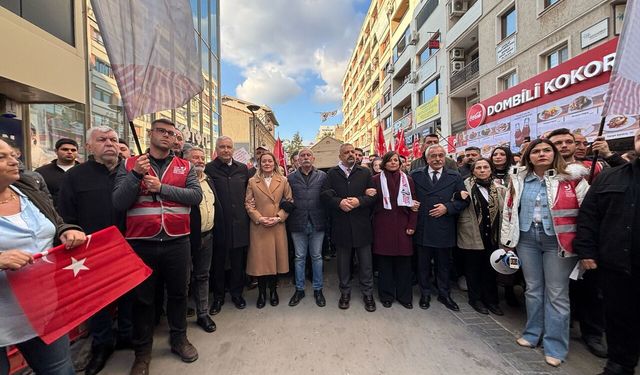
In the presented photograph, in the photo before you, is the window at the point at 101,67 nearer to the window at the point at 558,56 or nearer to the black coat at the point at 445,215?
the black coat at the point at 445,215

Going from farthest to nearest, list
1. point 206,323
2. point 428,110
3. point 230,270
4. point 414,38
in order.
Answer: point 414,38, point 428,110, point 230,270, point 206,323

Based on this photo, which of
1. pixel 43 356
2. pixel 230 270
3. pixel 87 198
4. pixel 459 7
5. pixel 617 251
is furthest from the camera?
pixel 459 7

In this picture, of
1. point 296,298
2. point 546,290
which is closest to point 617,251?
point 546,290

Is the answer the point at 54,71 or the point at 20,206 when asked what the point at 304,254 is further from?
the point at 54,71

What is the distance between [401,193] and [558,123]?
7134 millimetres

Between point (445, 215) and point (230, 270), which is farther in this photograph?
point (230, 270)

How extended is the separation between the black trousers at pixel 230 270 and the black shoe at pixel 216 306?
39 mm

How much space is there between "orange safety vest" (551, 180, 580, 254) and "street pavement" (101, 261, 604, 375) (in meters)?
1.12

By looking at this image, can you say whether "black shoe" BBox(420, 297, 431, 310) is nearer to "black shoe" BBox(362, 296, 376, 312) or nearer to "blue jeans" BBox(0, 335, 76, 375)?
A: "black shoe" BBox(362, 296, 376, 312)

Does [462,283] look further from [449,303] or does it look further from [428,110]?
[428,110]

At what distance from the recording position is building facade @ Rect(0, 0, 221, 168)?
623cm

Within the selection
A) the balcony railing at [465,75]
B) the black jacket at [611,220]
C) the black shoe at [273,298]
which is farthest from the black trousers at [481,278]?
the balcony railing at [465,75]

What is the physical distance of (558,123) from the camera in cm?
876

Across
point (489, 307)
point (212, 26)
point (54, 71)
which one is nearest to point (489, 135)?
point (489, 307)
